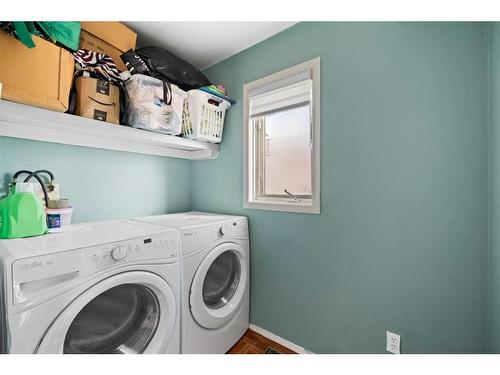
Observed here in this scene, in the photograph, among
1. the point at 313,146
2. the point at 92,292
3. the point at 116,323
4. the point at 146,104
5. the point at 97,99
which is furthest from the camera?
the point at 313,146

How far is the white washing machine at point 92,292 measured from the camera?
721mm

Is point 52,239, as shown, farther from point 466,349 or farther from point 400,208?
point 466,349

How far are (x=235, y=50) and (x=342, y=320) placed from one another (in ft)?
6.94

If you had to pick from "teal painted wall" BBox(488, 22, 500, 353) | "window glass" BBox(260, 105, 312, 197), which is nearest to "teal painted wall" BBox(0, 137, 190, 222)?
"window glass" BBox(260, 105, 312, 197)

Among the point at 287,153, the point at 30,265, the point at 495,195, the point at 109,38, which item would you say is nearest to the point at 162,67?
the point at 109,38

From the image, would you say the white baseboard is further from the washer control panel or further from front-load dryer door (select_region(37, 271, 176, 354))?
the washer control panel

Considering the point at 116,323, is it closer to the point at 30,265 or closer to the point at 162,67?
the point at 30,265

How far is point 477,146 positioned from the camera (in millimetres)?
948

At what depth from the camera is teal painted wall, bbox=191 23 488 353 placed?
98 centimetres

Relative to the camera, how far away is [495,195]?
2.92 feet

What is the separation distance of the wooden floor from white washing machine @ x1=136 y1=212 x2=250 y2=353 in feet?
0.15

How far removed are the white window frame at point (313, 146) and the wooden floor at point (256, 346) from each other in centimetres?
97

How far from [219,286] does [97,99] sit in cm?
143

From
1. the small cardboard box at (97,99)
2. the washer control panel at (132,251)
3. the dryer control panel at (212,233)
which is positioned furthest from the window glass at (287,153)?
the small cardboard box at (97,99)
